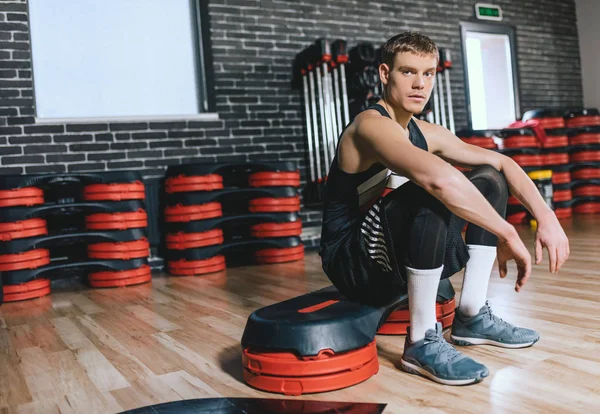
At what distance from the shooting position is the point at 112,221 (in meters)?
3.80

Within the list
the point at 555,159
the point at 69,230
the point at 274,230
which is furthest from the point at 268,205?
the point at 555,159

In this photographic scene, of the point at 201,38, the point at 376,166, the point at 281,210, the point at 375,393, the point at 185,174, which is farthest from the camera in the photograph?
the point at 201,38

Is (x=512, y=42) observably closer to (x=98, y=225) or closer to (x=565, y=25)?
(x=565, y=25)

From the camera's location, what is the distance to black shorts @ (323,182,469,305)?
5.29 ft

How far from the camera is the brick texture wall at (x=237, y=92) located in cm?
402

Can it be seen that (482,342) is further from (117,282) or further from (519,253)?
(117,282)

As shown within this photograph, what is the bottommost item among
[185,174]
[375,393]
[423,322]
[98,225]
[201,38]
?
[375,393]

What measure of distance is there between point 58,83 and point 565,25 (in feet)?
18.5

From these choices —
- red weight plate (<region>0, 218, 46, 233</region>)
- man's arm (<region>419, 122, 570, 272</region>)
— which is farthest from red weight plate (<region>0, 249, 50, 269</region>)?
man's arm (<region>419, 122, 570, 272</region>)

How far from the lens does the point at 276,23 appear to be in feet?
16.2

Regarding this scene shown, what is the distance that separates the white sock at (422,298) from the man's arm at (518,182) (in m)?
0.28

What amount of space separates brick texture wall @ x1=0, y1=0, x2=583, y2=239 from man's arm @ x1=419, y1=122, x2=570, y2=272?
112 inches

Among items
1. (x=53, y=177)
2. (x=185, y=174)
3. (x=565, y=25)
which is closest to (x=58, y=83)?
(x=53, y=177)

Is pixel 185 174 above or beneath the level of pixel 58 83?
beneath
